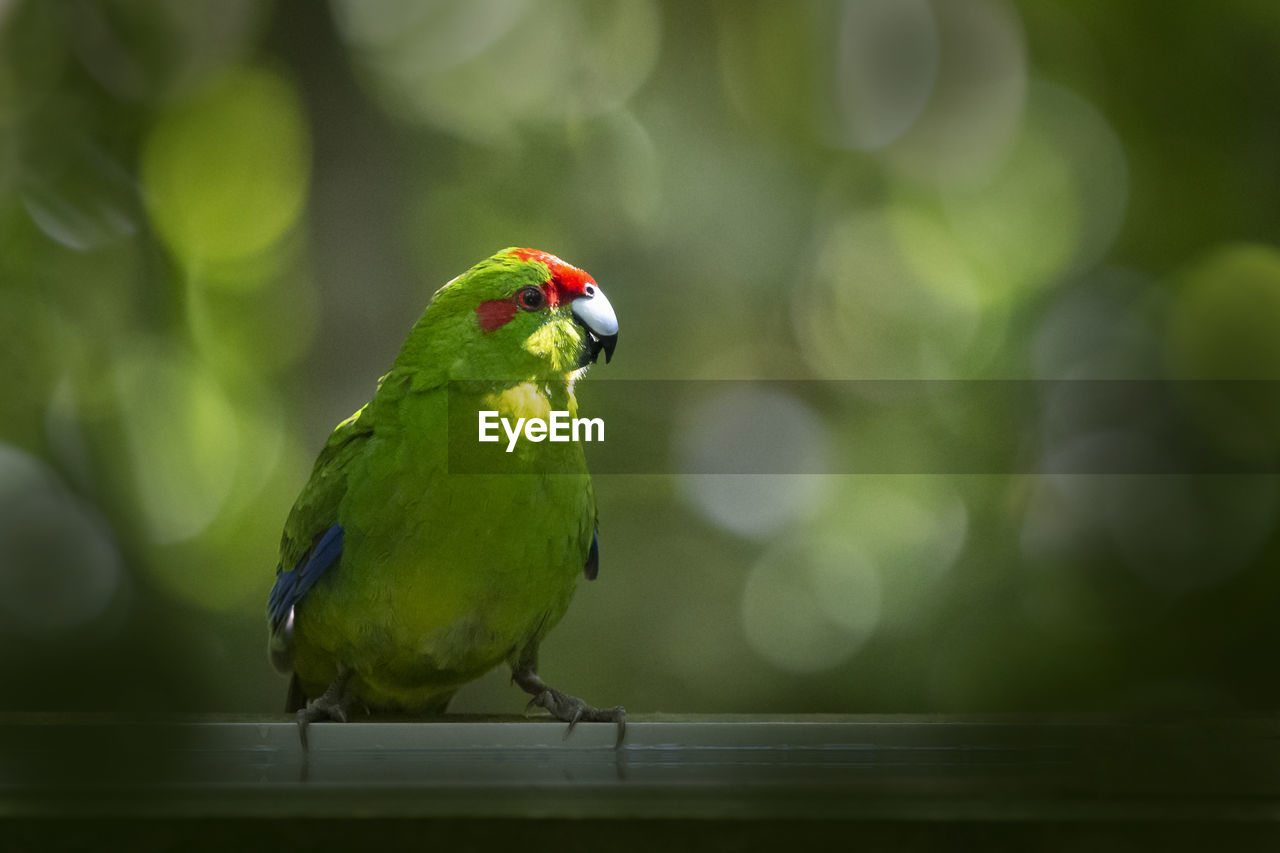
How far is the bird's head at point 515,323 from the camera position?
1.47 m

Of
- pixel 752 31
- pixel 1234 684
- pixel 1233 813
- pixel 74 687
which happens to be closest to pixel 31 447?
pixel 74 687

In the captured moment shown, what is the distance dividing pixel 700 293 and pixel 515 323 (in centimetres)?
122

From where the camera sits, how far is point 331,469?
57.7 inches

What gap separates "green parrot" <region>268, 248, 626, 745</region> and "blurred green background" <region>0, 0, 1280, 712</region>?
963 millimetres

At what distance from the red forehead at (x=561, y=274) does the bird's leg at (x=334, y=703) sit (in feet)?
2.15

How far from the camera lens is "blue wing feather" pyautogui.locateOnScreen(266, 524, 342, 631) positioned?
1414mm

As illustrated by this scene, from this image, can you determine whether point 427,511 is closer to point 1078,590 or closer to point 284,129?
point 284,129

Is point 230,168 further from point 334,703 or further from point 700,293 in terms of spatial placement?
point 334,703

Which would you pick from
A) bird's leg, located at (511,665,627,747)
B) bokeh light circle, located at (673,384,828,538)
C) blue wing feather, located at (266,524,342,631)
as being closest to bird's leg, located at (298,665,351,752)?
blue wing feather, located at (266,524,342,631)

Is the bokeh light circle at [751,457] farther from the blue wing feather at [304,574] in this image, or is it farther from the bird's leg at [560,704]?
the blue wing feather at [304,574]

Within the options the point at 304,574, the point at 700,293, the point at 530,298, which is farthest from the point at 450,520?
the point at 700,293

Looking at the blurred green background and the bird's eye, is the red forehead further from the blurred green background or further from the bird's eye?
the blurred green background

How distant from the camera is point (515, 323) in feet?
Result: 4.89

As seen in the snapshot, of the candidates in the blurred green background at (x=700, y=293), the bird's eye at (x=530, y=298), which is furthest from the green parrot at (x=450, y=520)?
the blurred green background at (x=700, y=293)
